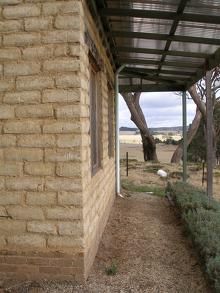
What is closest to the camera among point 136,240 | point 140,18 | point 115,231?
point 140,18

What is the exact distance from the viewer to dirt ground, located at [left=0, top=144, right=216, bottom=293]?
11.7 ft

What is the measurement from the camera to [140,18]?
4719mm

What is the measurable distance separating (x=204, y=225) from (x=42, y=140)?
2.34 metres

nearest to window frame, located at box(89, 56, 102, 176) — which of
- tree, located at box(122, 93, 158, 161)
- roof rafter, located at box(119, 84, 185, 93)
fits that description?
roof rafter, located at box(119, 84, 185, 93)

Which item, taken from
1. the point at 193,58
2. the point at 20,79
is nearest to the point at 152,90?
the point at 193,58

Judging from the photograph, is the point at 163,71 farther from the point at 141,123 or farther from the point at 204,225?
the point at 141,123

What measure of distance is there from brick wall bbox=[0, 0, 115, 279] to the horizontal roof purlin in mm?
847

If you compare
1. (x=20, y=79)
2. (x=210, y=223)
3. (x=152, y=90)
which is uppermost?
(x=152, y=90)

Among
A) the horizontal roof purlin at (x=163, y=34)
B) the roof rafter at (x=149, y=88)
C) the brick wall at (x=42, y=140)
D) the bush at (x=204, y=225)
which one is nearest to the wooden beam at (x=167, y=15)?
the horizontal roof purlin at (x=163, y=34)

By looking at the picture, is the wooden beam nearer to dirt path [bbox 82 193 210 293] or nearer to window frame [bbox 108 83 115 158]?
dirt path [bbox 82 193 210 293]

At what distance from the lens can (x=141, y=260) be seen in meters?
4.35

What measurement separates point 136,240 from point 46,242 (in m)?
1.84

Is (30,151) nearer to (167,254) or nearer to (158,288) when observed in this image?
(158,288)

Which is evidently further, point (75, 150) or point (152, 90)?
point (152, 90)
